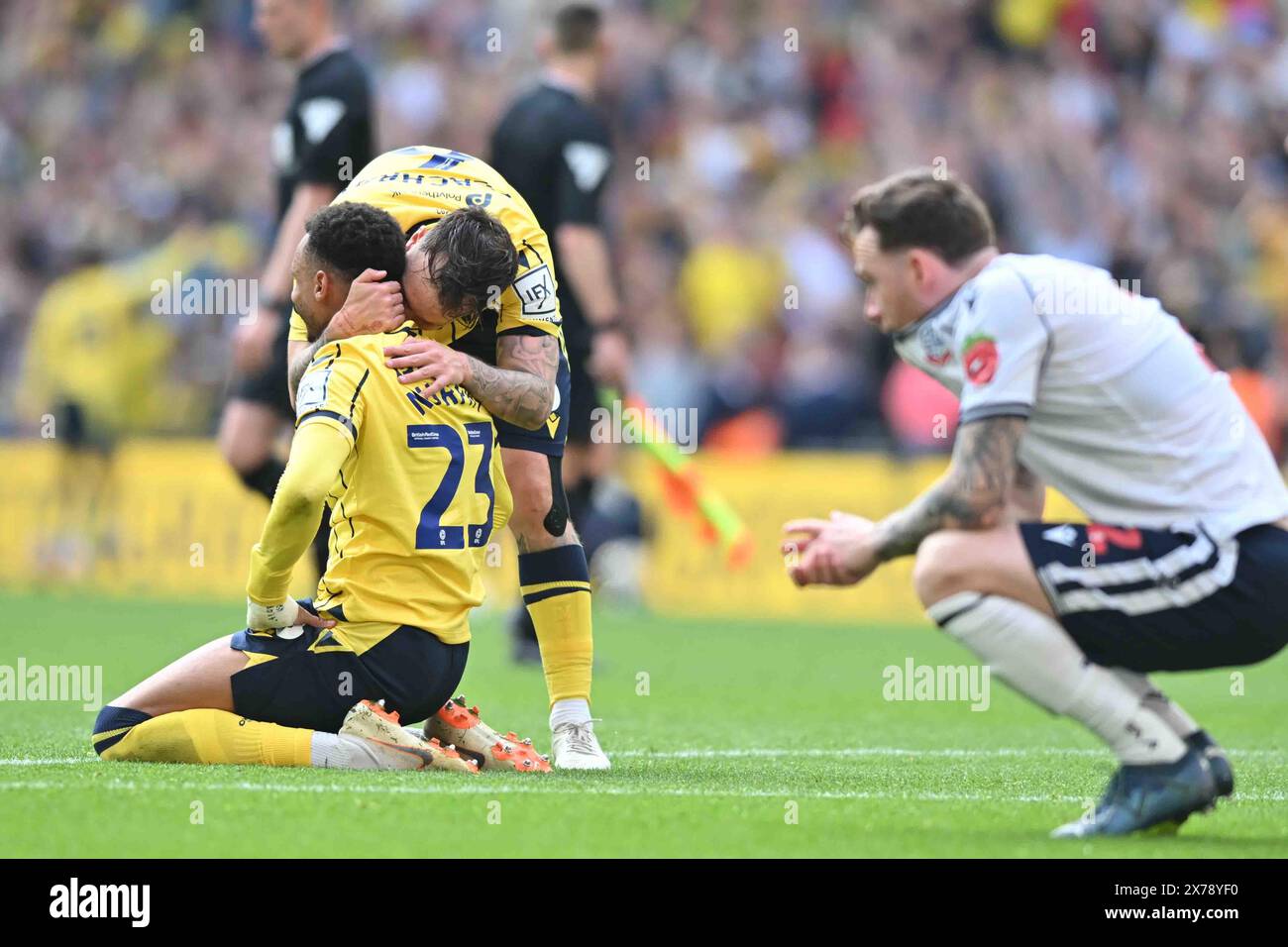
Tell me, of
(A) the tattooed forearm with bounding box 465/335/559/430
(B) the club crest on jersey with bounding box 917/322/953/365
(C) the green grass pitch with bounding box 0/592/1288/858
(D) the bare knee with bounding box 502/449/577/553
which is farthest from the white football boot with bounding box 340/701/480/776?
(B) the club crest on jersey with bounding box 917/322/953/365

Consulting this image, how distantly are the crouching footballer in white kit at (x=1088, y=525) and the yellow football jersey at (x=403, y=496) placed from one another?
48.2 inches

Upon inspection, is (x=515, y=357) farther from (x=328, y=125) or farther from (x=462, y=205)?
(x=328, y=125)

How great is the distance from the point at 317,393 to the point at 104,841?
1.42 meters

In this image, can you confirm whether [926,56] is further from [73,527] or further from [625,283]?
[73,527]

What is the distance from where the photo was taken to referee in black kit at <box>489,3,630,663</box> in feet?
28.6

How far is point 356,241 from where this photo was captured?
17.8ft

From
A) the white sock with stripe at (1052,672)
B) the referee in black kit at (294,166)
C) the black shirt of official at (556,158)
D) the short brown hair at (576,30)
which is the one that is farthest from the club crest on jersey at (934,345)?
the short brown hair at (576,30)

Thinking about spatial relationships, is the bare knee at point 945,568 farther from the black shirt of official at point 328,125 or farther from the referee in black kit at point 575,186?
the black shirt of official at point 328,125

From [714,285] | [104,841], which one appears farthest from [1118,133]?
[104,841]

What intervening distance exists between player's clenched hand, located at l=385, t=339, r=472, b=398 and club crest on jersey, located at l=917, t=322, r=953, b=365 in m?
1.38

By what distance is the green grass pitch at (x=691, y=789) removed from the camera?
4.34m

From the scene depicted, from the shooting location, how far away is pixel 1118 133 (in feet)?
55.4

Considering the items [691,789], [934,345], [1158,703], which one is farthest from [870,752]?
[934,345]

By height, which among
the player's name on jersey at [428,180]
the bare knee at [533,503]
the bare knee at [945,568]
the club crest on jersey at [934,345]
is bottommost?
the bare knee at [945,568]
